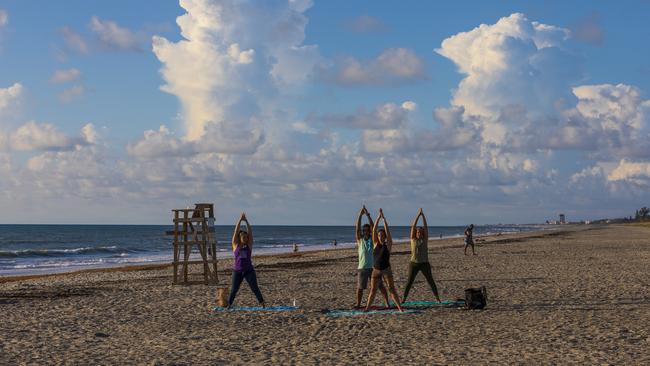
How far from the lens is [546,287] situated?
1892 cm

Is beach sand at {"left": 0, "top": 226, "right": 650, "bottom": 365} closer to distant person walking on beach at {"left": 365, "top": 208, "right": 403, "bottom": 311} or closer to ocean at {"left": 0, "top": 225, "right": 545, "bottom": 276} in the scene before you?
distant person walking on beach at {"left": 365, "top": 208, "right": 403, "bottom": 311}

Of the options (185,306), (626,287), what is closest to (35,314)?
(185,306)

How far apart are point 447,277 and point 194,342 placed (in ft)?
42.5

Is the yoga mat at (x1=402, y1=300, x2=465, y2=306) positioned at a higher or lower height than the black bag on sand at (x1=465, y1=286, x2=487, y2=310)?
lower

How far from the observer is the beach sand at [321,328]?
10.1 metres

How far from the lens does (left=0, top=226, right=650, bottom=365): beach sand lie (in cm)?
1010

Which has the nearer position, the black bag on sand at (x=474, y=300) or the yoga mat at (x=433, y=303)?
the black bag on sand at (x=474, y=300)

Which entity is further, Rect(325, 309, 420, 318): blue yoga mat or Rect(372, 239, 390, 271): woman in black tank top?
Rect(325, 309, 420, 318): blue yoga mat

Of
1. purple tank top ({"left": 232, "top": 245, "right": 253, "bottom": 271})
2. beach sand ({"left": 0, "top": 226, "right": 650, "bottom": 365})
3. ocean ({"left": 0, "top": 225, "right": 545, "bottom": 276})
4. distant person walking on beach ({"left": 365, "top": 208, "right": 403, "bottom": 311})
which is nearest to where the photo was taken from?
beach sand ({"left": 0, "top": 226, "right": 650, "bottom": 365})

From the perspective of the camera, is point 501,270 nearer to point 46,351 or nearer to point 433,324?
point 433,324

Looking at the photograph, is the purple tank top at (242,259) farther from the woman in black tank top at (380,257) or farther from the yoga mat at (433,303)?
the yoga mat at (433,303)

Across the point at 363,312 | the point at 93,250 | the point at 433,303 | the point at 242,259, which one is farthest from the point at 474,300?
the point at 93,250

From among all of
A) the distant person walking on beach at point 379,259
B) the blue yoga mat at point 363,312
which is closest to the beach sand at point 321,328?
the blue yoga mat at point 363,312

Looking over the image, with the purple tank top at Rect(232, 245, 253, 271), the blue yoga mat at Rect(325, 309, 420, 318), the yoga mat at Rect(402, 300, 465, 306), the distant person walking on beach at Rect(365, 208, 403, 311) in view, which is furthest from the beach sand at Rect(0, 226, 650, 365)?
the purple tank top at Rect(232, 245, 253, 271)
